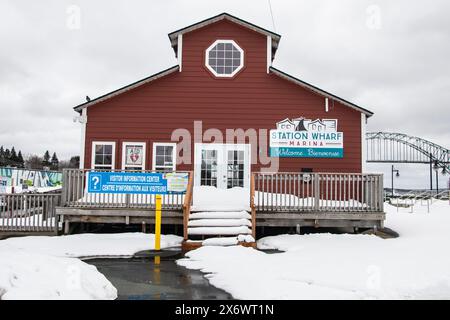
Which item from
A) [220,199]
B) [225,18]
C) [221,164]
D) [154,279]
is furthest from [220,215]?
[225,18]

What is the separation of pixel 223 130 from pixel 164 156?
8.05ft

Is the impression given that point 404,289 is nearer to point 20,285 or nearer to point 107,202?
point 20,285

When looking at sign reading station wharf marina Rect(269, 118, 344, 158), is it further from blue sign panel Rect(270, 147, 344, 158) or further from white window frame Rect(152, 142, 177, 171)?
white window frame Rect(152, 142, 177, 171)

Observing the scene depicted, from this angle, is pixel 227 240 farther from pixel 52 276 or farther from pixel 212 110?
pixel 212 110

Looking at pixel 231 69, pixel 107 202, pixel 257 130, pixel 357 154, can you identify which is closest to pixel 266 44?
pixel 231 69

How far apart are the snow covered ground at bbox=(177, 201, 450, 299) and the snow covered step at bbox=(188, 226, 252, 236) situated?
694 millimetres

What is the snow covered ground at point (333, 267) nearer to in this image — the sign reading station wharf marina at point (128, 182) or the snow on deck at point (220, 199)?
the snow on deck at point (220, 199)

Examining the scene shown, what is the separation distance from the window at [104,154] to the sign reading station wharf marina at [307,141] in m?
6.03

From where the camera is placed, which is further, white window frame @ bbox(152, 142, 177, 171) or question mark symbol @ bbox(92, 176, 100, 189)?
white window frame @ bbox(152, 142, 177, 171)

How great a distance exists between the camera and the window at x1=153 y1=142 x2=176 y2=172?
1559 centimetres

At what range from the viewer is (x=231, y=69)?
52.5 feet

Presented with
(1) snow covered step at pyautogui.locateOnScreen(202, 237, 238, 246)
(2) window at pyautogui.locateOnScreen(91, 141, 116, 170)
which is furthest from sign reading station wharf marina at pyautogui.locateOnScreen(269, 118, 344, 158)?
(2) window at pyautogui.locateOnScreen(91, 141, 116, 170)

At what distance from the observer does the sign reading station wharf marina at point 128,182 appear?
11797mm

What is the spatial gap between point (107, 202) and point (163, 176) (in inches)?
77.1
